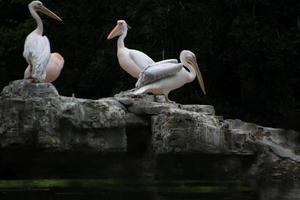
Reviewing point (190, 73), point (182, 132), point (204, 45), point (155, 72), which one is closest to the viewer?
point (182, 132)

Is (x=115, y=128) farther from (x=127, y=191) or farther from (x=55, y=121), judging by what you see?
(x=127, y=191)

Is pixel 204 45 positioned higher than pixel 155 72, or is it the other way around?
pixel 204 45

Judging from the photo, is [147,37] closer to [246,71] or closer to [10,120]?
[246,71]

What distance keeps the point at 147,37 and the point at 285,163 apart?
815cm

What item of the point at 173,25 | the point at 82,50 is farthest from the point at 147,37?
the point at 82,50

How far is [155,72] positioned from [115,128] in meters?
1.86

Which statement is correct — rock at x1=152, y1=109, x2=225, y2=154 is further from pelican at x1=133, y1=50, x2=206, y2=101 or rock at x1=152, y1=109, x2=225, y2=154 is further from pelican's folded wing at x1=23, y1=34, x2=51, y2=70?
pelican's folded wing at x1=23, y1=34, x2=51, y2=70

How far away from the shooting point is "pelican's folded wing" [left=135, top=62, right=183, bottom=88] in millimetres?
18922

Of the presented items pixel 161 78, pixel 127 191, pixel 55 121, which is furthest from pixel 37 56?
pixel 127 191

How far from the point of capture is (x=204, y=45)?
2628 centimetres

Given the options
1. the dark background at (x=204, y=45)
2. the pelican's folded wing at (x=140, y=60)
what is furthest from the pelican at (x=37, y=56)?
the dark background at (x=204, y=45)

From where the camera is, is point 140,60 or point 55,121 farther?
point 140,60

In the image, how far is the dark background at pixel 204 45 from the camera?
86.1ft

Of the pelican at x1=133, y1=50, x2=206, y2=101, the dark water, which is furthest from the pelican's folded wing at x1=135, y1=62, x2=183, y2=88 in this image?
the dark water
